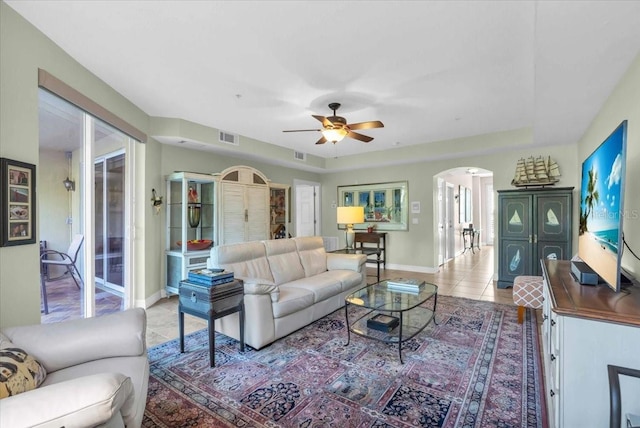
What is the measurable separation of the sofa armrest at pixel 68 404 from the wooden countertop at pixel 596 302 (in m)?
1.89

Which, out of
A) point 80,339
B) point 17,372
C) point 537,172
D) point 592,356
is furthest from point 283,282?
point 537,172

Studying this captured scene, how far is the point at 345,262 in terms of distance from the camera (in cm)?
419

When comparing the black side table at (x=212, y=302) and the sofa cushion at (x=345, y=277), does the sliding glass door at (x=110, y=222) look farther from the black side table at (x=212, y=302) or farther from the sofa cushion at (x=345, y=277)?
the sofa cushion at (x=345, y=277)

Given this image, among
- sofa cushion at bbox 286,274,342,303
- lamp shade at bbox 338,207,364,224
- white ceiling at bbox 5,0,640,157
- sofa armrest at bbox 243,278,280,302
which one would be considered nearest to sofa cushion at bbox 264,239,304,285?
sofa cushion at bbox 286,274,342,303

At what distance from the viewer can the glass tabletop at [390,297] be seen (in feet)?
9.01

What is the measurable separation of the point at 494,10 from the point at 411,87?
1221 millimetres

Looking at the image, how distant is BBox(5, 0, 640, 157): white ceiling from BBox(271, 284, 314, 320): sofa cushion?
7.05 ft

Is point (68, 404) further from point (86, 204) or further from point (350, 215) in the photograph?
point (350, 215)

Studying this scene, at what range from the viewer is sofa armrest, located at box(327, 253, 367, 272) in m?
4.13

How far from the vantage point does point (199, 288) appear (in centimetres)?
252

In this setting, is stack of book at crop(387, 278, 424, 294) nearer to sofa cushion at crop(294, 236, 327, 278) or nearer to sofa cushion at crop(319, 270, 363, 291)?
sofa cushion at crop(319, 270, 363, 291)

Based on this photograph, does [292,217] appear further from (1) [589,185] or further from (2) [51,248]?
(1) [589,185]

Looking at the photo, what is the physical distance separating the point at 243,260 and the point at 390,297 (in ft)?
5.31

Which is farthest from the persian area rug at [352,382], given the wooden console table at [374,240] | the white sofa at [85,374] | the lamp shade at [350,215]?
the wooden console table at [374,240]
